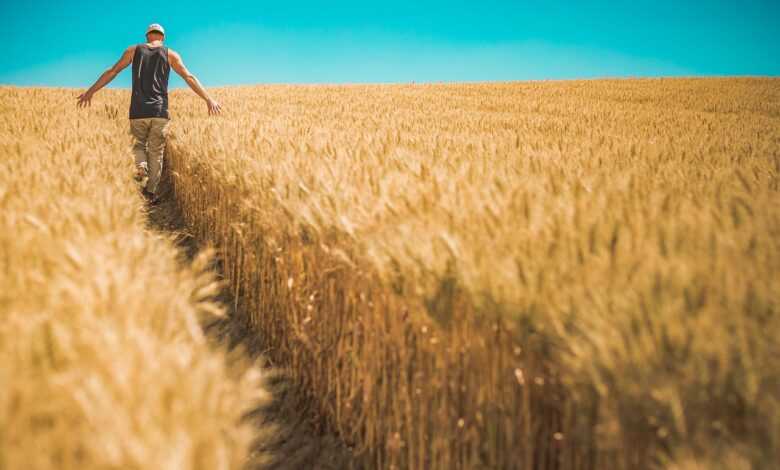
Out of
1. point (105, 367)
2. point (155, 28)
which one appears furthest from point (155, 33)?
point (105, 367)

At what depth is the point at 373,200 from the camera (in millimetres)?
1920

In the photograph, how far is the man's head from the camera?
220 inches

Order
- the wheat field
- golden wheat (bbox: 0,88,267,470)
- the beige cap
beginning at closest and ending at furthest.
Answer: golden wheat (bbox: 0,88,267,470) < the wheat field < the beige cap

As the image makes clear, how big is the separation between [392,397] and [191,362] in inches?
42.3

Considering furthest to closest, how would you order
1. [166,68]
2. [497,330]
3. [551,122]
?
[551,122], [166,68], [497,330]

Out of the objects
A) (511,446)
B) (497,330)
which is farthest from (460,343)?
(511,446)

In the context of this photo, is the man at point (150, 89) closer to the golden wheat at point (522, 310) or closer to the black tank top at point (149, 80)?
the black tank top at point (149, 80)

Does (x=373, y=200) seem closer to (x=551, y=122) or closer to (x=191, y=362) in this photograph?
(x=191, y=362)

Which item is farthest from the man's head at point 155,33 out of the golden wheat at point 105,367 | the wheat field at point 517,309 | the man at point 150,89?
the golden wheat at point 105,367

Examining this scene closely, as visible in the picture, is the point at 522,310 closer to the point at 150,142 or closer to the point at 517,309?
the point at 517,309

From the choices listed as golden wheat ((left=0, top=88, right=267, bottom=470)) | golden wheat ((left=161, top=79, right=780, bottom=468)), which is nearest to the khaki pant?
golden wheat ((left=161, top=79, right=780, bottom=468))

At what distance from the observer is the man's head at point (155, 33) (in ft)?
18.3

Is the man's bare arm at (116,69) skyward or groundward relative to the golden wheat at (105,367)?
skyward

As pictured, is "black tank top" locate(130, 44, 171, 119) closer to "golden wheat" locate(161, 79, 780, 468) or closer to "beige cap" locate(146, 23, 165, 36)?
"beige cap" locate(146, 23, 165, 36)
